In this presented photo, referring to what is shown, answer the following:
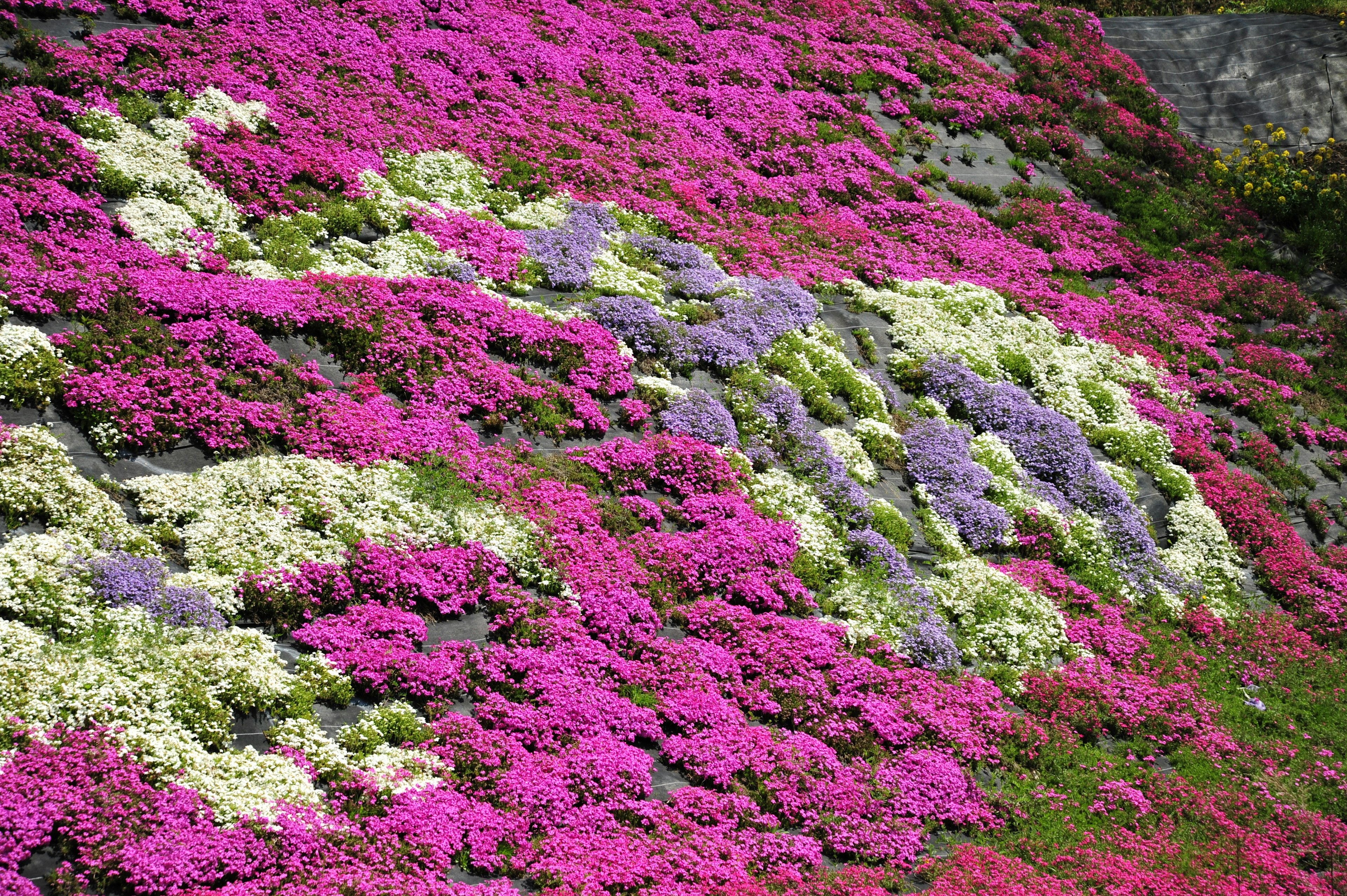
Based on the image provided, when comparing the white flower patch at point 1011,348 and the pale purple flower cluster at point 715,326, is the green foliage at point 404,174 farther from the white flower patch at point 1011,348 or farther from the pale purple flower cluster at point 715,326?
the white flower patch at point 1011,348

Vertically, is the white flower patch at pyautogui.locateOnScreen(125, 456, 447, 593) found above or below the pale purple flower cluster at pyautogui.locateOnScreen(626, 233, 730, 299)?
below

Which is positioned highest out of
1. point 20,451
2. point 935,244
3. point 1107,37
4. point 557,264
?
point 1107,37

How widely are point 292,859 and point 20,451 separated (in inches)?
273

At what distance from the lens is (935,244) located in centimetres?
2672

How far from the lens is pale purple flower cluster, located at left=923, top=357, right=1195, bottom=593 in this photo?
20.2m

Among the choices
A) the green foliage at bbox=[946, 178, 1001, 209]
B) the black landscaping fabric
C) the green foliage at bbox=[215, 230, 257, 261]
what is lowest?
the green foliage at bbox=[215, 230, 257, 261]

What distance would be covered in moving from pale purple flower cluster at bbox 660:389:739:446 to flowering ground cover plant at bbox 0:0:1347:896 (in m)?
0.11

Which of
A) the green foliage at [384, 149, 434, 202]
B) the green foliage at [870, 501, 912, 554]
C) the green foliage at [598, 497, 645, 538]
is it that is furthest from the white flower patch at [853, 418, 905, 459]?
the green foliage at [384, 149, 434, 202]

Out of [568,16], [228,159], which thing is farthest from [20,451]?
[568,16]

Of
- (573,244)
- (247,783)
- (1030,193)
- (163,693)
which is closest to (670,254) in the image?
(573,244)

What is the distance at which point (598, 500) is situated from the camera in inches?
662

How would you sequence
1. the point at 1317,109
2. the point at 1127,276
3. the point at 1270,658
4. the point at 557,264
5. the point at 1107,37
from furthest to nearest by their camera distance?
the point at 1107,37, the point at 1317,109, the point at 1127,276, the point at 557,264, the point at 1270,658

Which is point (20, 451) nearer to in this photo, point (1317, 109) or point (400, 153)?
point (400, 153)

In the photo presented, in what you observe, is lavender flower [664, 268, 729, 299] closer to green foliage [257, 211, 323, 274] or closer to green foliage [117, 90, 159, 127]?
green foliage [257, 211, 323, 274]
